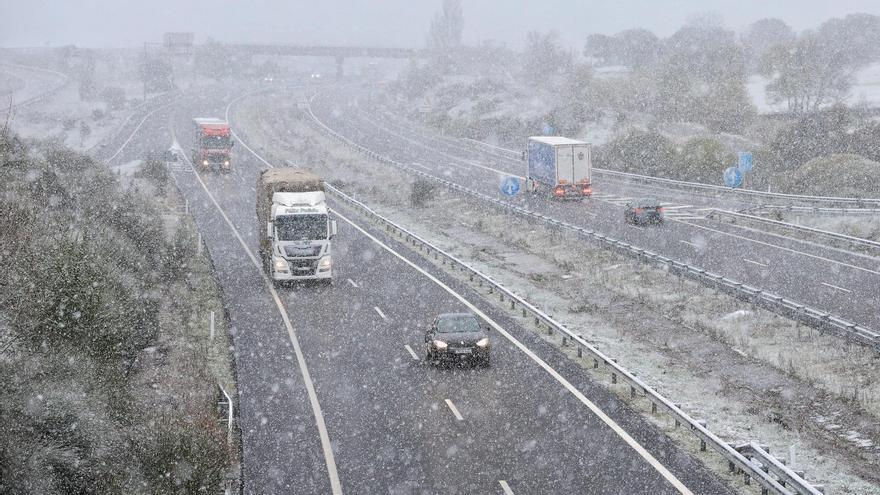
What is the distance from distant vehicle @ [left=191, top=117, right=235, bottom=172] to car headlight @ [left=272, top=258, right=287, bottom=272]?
36606 millimetres

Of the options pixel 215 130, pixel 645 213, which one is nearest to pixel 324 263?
pixel 645 213

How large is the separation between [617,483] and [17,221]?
61.9 feet

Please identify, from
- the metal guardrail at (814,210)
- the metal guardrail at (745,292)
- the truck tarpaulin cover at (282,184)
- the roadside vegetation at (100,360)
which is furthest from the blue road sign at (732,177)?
Result: the roadside vegetation at (100,360)

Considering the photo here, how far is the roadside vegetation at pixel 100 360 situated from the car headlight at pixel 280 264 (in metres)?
2.68

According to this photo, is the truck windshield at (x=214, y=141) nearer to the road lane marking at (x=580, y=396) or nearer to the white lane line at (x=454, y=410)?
the road lane marking at (x=580, y=396)

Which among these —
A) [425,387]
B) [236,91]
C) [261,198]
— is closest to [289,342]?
[425,387]

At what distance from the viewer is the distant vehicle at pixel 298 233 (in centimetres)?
3516

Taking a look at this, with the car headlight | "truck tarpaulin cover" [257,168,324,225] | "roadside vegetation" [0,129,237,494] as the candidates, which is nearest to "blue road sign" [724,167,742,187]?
"truck tarpaulin cover" [257,168,324,225]

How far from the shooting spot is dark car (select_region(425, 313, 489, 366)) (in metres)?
24.7

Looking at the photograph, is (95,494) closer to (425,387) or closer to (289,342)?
(425,387)

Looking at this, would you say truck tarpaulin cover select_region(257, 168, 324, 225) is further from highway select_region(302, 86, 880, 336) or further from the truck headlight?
highway select_region(302, 86, 880, 336)

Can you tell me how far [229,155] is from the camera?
7031 centimetres

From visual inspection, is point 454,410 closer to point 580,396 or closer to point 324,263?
point 580,396

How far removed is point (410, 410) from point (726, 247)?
23.9 metres
